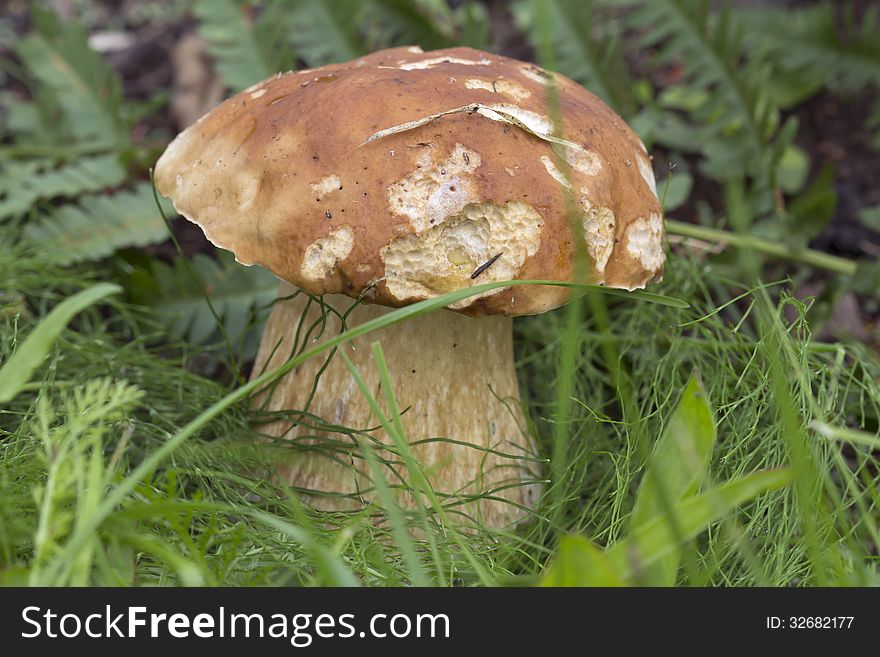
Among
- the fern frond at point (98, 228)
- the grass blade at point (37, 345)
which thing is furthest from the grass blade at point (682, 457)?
the fern frond at point (98, 228)

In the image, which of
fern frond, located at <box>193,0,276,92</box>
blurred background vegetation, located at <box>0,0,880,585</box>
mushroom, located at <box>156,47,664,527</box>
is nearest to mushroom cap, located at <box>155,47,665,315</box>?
mushroom, located at <box>156,47,664,527</box>

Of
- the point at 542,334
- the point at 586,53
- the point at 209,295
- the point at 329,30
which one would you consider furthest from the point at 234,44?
the point at 542,334

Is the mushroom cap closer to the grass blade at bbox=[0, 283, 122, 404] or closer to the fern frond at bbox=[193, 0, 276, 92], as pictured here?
the grass blade at bbox=[0, 283, 122, 404]

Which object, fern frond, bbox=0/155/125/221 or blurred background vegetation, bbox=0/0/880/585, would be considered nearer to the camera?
blurred background vegetation, bbox=0/0/880/585

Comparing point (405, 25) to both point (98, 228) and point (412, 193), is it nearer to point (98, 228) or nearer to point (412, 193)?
point (98, 228)

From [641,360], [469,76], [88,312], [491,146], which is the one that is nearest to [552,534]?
[641,360]

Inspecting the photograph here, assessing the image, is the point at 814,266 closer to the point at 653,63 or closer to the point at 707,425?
the point at 653,63
